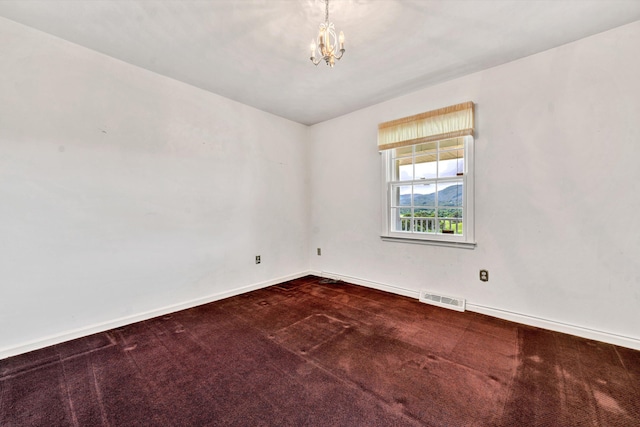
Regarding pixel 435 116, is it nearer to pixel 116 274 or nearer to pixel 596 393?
pixel 596 393

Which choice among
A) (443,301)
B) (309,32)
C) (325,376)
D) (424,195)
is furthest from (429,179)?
(325,376)

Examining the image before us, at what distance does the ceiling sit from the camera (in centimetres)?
186

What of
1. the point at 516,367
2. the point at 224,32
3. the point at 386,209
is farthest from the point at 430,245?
the point at 224,32

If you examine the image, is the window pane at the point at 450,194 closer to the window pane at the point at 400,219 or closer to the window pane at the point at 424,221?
the window pane at the point at 424,221

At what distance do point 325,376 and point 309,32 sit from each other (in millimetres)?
2575

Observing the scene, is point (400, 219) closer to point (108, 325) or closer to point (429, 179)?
point (429, 179)

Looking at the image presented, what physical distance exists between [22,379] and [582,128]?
4640 millimetres

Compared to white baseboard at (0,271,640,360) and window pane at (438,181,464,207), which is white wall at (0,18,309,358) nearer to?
white baseboard at (0,271,640,360)

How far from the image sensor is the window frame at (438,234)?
2.82m

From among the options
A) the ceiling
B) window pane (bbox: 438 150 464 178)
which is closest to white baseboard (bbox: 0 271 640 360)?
window pane (bbox: 438 150 464 178)

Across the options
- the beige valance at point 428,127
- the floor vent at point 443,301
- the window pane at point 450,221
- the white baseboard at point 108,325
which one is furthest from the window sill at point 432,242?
the white baseboard at point 108,325

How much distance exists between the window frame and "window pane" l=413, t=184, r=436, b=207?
0.08 metres

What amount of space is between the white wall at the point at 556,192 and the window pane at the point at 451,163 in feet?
0.70

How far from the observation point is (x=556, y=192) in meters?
2.37
